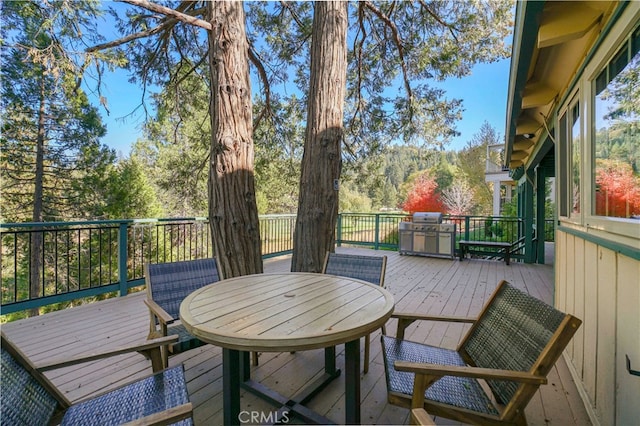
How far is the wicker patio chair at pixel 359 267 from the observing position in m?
2.62

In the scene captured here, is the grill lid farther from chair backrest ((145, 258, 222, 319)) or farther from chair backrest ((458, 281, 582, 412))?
chair backrest ((145, 258, 222, 319))

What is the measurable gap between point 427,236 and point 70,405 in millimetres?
7228

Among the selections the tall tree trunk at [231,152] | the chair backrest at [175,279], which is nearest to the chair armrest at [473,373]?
the chair backrest at [175,279]

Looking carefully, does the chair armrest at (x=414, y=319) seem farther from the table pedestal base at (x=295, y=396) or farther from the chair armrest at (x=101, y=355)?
the chair armrest at (x=101, y=355)

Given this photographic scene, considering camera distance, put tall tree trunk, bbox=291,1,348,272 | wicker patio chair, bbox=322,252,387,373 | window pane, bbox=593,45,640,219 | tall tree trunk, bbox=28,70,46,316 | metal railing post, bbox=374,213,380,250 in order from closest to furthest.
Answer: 1. window pane, bbox=593,45,640,219
2. wicker patio chair, bbox=322,252,387,373
3. tall tree trunk, bbox=291,1,348,272
4. tall tree trunk, bbox=28,70,46,316
5. metal railing post, bbox=374,213,380,250

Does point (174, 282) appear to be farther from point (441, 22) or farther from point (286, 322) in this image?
point (441, 22)

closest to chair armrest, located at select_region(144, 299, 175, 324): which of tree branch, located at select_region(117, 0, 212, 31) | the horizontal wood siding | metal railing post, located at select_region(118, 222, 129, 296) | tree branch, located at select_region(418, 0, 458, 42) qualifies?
the horizontal wood siding

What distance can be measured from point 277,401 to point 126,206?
32.6 ft

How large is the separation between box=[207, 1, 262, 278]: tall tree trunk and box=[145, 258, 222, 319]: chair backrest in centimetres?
34

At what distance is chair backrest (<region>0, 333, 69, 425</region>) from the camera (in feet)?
3.70

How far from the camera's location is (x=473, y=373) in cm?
126

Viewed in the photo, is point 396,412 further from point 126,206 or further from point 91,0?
point 126,206

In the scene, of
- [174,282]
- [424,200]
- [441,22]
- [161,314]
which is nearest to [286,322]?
[161,314]

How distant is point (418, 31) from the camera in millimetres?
5859
